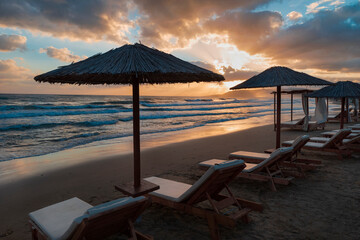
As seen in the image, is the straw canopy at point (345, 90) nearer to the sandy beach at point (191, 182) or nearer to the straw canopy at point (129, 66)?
the sandy beach at point (191, 182)

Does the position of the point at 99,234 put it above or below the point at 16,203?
above

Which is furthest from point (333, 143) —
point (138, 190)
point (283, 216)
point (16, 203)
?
point (16, 203)

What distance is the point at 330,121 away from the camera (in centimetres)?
1761

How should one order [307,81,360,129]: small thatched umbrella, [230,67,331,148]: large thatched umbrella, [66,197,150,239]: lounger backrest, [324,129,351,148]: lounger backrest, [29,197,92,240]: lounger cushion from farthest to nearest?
1. [307,81,360,129]: small thatched umbrella
2. [324,129,351,148]: lounger backrest
3. [230,67,331,148]: large thatched umbrella
4. [29,197,92,240]: lounger cushion
5. [66,197,150,239]: lounger backrest

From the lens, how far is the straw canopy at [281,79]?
5.38 m

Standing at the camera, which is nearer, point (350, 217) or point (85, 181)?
Result: point (350, 217)

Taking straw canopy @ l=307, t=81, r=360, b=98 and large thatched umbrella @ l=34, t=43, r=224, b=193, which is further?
straw canopy @ l=307, t=81, r=360, b=98

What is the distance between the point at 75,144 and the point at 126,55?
27.4 feet

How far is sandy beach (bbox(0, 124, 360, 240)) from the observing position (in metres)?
3.05

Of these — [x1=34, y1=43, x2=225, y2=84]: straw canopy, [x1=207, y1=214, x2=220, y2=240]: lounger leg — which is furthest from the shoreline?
[x1=207, y1=214, x2=220, y2=240]: lounger leg

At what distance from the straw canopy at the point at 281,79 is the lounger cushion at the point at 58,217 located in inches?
177

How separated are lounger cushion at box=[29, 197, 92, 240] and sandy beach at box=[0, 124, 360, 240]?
29.1 inches

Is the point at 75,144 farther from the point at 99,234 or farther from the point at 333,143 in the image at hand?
the point at 333,143

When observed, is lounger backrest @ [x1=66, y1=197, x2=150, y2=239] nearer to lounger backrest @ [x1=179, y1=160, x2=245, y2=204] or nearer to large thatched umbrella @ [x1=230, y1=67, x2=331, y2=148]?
Answer: lounger backrest @ [x1=179, y1=160, x2=245, y2=204]
